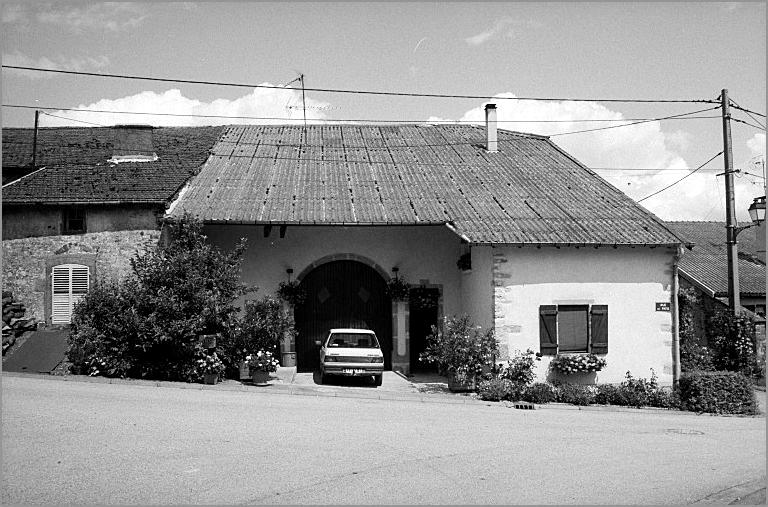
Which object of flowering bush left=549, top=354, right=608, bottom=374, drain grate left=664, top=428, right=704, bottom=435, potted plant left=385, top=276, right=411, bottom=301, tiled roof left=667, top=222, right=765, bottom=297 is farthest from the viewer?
tiled roof left=667, top=222, right=765, bottom=297

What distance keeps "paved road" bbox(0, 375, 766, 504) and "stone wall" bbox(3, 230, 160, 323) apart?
4.69 meters

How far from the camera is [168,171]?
65.3ft

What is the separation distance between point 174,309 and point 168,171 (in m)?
6.38

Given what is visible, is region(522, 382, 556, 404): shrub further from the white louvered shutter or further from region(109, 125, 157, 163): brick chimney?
region(109, 125, 157, 163): brick chimney

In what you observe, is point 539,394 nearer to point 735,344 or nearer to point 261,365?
point 261,365

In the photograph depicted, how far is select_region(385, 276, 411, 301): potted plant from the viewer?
19172 mm

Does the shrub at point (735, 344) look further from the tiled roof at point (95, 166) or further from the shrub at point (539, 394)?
the tiled roof at point (95, 166)

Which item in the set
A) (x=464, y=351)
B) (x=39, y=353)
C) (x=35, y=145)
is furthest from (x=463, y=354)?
(x=35, y=145)

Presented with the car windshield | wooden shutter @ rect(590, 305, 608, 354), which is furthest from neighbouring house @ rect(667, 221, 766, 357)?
the car windshield

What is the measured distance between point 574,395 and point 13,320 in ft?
44.8

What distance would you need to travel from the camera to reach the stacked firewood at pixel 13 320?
54.9 feet

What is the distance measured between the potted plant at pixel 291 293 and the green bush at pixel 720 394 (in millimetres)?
9902

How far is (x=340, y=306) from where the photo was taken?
19.7 meters

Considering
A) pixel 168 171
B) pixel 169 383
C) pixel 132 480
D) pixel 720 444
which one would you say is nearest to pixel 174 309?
pixel 169 383
